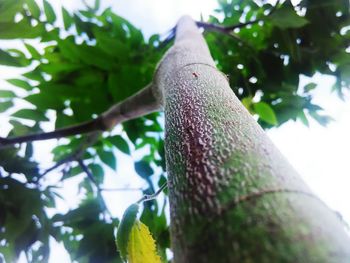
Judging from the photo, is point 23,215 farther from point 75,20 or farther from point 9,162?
point 75,20

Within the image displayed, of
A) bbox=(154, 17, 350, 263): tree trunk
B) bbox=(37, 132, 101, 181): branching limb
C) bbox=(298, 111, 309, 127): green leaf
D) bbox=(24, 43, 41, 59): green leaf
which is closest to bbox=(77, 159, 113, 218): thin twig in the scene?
bbox=(37, 132, 101, 181): branching limb

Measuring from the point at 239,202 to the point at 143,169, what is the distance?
114cm

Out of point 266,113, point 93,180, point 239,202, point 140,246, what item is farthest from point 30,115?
point 239,202

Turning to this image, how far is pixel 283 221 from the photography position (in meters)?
0.21

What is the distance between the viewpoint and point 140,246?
46 cm

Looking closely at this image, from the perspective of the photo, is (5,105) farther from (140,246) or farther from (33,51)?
(140,246)

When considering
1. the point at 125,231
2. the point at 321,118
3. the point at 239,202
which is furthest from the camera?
the point at 321,118

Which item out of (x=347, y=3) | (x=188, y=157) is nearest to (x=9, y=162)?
(x=188, y=157)

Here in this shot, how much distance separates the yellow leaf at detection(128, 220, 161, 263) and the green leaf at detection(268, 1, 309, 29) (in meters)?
0.94

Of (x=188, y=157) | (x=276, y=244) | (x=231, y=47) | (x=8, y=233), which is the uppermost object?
(x=231, y=47)

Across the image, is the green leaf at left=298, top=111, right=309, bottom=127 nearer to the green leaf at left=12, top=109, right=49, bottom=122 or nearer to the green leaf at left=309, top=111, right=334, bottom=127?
the green leaf at left=309, top=111, right=334, bottom=127

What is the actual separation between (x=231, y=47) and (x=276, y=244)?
4.71ft

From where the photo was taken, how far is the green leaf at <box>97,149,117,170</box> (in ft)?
4.77

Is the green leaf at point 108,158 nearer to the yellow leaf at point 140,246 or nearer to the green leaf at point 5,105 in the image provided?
the green leaf at point 5,105
